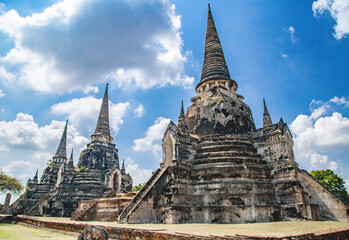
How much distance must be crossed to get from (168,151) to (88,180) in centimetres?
1359

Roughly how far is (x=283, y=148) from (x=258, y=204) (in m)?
4.23

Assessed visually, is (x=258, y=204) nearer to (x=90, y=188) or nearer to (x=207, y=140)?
(x=207, y=140)

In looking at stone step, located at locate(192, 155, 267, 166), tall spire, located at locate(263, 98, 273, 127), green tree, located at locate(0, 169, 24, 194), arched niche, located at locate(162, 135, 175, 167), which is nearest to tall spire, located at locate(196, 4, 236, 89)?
tall spire, located at locate(263, 98, 273, 127)

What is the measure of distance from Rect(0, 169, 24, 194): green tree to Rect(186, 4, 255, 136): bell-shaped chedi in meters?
30.3

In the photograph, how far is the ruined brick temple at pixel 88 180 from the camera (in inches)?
1003

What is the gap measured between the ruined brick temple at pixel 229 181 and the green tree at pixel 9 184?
30222 mm

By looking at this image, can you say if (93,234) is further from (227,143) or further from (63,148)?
(63,148)

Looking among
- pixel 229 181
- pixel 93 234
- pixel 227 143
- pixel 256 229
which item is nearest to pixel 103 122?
pixel 227 143

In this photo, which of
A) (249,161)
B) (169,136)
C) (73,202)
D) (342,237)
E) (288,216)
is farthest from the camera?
(73,202)

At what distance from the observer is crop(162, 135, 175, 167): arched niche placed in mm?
17172

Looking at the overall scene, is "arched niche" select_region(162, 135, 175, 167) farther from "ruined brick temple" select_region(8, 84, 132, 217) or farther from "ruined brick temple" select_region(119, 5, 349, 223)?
"ruined brick temple" select_region(8, 84, 132, 217)

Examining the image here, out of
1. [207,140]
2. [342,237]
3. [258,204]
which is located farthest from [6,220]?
[342,237]

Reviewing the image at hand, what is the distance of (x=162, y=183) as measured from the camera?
14.7m

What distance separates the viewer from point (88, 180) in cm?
2686
